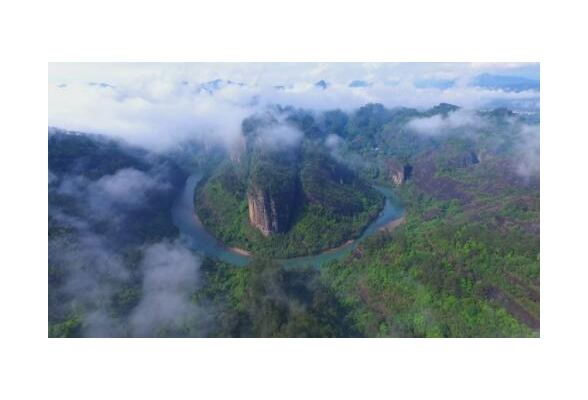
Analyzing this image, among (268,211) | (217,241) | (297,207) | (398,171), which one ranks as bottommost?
(217,241)

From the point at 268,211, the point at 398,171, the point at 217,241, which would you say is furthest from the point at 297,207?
the point at 398,171

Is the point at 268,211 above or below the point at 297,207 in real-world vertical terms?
below

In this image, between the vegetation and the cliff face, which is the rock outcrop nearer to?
the vegetation

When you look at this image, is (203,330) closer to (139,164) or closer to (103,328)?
(103,328)

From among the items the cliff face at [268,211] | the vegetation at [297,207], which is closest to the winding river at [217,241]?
the vegetation at [297,207]

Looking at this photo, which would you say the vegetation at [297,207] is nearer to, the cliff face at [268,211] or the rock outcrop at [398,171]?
the cliff face at [268,211]

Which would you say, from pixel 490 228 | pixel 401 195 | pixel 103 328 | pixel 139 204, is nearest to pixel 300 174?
pixel 401 195

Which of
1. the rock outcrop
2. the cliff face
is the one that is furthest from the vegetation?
the rock outcrop

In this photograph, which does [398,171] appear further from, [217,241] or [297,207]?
[217,241]
